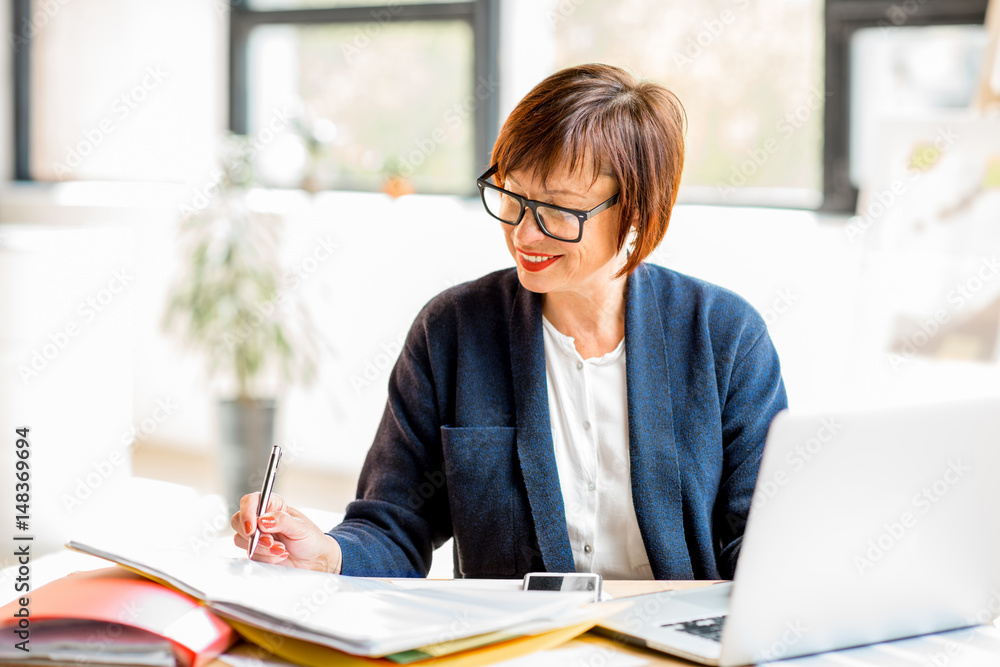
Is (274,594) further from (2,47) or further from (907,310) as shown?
(2,47)

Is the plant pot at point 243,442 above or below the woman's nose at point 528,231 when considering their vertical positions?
below

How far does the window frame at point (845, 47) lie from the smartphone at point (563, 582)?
7.30ft

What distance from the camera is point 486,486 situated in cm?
145

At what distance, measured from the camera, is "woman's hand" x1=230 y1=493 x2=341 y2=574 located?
1.17 m

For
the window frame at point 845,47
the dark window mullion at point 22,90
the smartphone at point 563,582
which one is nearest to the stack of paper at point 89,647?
the smartphone at point 563,582

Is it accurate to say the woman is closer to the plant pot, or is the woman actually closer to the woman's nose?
the woman's nose

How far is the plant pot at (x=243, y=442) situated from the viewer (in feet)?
11.5

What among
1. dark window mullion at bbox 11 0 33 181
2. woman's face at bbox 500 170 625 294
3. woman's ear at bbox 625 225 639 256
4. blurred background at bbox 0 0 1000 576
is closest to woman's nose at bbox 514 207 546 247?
woman's face at bbox 500 170 625 294

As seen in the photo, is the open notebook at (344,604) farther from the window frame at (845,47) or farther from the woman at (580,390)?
the window frame at (845,47)

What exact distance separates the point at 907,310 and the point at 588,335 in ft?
4.49

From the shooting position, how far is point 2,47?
15.2 ft

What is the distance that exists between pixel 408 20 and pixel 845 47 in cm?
155

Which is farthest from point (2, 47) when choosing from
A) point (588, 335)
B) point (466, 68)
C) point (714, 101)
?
point (588, 335)

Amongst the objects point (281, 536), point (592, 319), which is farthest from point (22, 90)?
point (281, 536)
